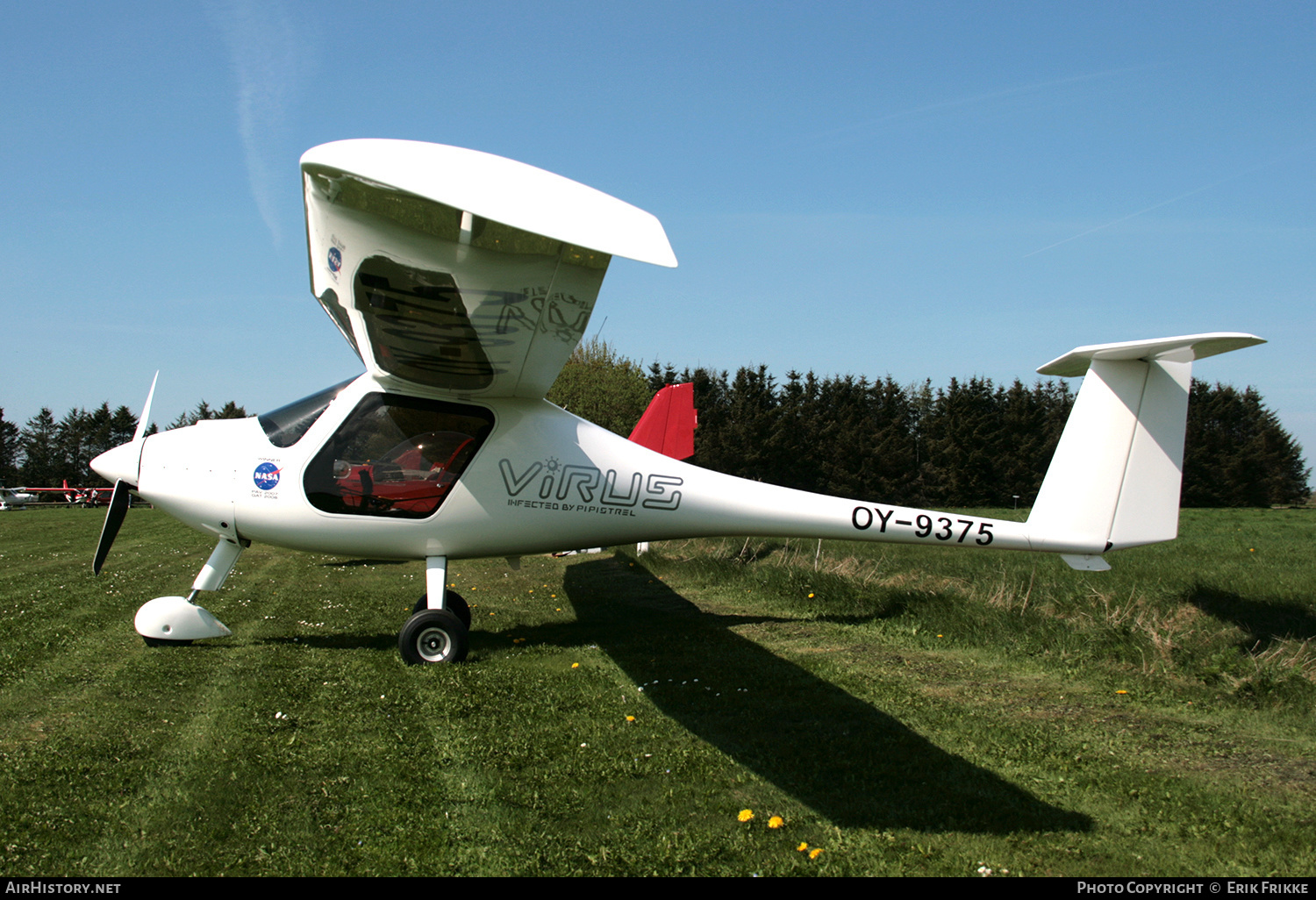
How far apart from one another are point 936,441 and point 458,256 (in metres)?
44.5

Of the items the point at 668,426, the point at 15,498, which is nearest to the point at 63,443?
the point at 15,498

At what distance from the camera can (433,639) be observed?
599 centimetres

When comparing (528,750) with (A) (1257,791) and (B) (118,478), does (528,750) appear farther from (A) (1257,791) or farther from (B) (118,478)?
(B) (118,478)

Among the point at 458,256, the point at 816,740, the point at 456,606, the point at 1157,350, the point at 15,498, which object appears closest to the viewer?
the point at 458,256

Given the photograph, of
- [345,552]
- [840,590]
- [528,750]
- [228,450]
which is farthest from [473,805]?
[840,590]

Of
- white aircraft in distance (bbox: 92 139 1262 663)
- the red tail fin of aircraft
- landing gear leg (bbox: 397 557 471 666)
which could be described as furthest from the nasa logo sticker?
the red tail fin of aircraft

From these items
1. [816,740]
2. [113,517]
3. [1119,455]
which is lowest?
[816,740]

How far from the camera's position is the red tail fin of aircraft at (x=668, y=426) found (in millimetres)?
14922

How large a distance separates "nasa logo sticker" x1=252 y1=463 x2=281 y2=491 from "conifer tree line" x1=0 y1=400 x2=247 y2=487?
5000cm

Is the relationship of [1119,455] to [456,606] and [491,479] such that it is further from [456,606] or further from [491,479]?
[456,606]

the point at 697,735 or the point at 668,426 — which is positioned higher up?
the point at 668,426

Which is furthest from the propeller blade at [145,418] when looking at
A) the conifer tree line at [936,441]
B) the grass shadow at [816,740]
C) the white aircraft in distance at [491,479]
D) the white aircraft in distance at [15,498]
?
the white aircraft in distance at [15,498]

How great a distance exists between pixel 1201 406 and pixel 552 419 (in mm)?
50824

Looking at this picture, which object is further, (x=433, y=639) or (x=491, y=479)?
(x=491, y=479)
